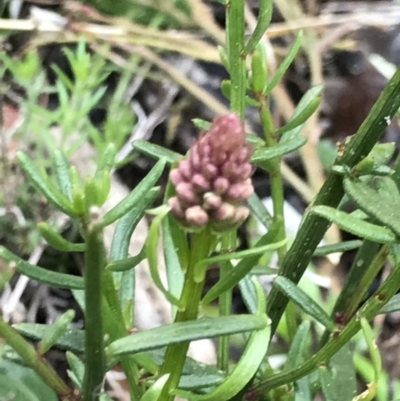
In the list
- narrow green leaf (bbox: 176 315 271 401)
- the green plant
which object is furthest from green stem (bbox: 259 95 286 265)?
narrow green leaf (bbox: 176 315 271 401)

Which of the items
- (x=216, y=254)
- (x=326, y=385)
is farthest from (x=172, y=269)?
(x=326, y=385)

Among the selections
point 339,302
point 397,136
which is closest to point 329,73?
point 397,136

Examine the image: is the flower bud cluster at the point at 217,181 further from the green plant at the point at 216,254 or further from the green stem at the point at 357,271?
the green stem at the point at 357,271

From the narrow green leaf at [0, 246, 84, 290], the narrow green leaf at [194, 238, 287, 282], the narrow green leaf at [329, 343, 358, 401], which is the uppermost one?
the narrow green leaf at [194, 238, 287, 282]

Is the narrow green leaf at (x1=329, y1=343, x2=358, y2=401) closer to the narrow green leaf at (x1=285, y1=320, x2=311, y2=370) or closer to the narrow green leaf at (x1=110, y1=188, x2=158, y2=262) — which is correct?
the narrow green leaf at (x1=285, y1=320, x2=311, y2=370)

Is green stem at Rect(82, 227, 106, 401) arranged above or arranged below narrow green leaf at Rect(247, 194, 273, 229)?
below

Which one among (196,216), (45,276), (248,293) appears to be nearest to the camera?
(196,216)

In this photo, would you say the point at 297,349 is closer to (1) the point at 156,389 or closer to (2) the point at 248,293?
(2) the point at 248,293
